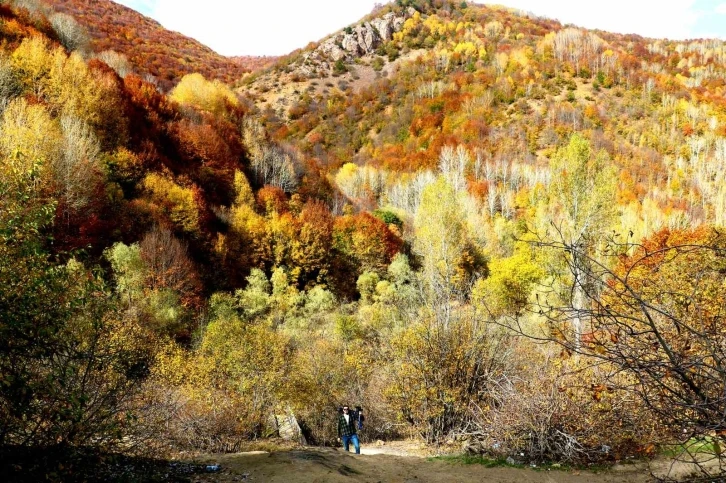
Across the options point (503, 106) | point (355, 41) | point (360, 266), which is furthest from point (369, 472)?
point (355, 41)

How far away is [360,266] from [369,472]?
106ft

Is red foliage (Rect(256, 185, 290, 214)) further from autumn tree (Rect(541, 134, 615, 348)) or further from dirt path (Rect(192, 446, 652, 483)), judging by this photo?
dirt path (Rect(192, 446, 652, 483))

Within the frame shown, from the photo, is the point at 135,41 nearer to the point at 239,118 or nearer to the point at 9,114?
the point at 239,118

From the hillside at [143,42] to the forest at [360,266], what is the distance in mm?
A: 1434

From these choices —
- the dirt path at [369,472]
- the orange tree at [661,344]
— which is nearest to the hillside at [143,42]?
the dirt path at [369,472]

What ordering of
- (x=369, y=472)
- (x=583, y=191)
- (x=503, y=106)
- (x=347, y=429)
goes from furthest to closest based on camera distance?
(x=503, y=106) < (x=583, y=191) < (x=347, y=429) < (x=369, y=472)

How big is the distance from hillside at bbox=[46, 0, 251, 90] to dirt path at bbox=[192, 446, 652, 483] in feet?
239

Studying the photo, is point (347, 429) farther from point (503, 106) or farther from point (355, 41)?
point (355, 41)

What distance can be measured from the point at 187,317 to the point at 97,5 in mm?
99891

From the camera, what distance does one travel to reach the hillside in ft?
249

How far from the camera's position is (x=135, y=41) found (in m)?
86.5

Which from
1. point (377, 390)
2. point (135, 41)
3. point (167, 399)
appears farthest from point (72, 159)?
point (135, 41)

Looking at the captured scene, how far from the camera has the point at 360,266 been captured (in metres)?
40.7

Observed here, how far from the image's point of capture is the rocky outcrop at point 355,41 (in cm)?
12462
